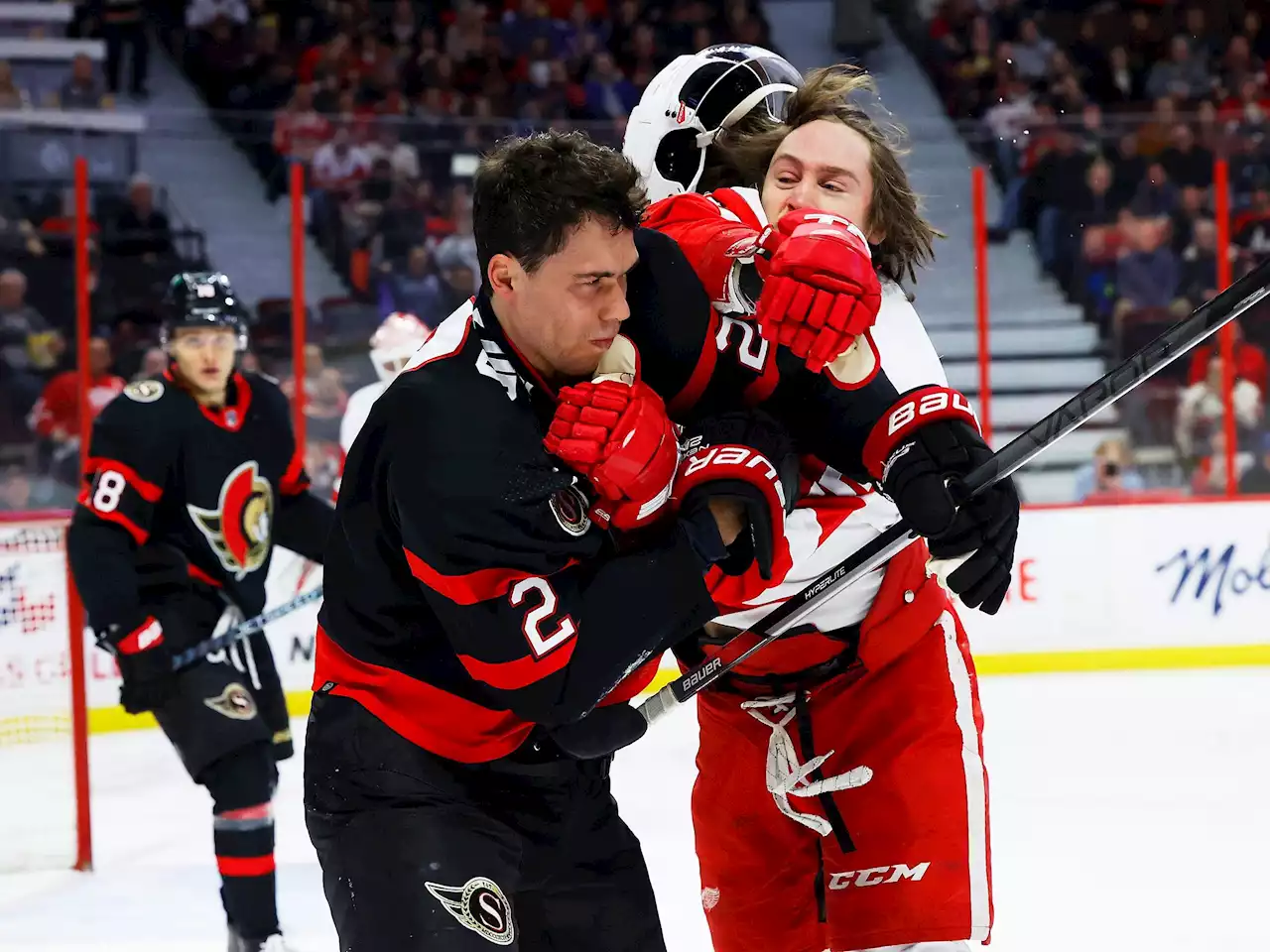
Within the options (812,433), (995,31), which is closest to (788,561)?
(812,433)

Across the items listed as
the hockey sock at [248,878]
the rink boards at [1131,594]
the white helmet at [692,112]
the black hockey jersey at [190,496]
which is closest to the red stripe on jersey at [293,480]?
the black hockey jersey at [190,496]

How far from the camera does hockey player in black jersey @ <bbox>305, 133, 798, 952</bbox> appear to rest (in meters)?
1.62

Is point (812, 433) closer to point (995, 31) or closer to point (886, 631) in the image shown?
point (886, 631)

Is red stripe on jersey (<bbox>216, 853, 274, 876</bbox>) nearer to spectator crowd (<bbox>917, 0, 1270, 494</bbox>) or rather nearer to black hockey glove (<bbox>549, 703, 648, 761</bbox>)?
black hockey glove (<bbox>549, 703, 648, 761</bbox>)

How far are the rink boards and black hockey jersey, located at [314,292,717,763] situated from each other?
412 cm

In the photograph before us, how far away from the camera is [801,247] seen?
1.69m

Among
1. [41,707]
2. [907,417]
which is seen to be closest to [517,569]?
[907,417]

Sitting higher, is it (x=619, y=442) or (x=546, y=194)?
(x=546, y=194)

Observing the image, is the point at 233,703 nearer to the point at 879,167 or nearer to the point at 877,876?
the point at 877,876

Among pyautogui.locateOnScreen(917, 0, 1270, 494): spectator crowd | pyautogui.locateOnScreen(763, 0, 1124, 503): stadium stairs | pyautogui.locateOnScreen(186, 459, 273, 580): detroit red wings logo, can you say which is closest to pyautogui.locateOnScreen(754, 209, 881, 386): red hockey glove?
pyautogui.locateOnScreen(186, 459, 273, 580): detroit red wings logo

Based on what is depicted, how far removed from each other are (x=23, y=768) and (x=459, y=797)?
273 centimetres

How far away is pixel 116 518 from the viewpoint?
3375 mm

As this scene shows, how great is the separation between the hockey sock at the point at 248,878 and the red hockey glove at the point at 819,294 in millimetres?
1911

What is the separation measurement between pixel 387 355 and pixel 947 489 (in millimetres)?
3092
